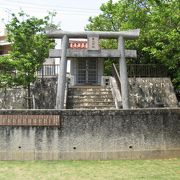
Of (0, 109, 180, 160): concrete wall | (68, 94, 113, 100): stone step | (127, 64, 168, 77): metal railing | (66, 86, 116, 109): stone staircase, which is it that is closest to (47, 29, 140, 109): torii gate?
(66, 86, 116, 109): stone staircase

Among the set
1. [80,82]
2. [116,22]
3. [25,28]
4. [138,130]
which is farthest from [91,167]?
[116,22]

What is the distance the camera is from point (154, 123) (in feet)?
40.7

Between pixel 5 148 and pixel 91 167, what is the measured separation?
3.33 metres

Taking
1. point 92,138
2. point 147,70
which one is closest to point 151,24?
point 92,138

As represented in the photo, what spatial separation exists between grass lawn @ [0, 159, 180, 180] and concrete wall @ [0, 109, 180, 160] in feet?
1.53

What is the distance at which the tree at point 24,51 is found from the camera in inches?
723

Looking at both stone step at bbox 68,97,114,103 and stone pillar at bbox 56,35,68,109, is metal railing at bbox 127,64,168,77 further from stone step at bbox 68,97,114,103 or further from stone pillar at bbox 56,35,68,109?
stone pillar at bbox 56,35,68,109

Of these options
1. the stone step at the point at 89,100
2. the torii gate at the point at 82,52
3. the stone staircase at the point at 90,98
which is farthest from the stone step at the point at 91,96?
the torii gate at the point at 82,52

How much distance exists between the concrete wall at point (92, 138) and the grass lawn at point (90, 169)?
0.47 meters

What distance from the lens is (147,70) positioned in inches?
901

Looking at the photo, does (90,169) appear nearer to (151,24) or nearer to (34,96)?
(151,24)

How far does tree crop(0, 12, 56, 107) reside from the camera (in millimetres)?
18359

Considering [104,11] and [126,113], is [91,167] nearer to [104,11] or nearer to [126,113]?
[126,113]

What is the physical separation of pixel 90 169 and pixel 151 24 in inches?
305
